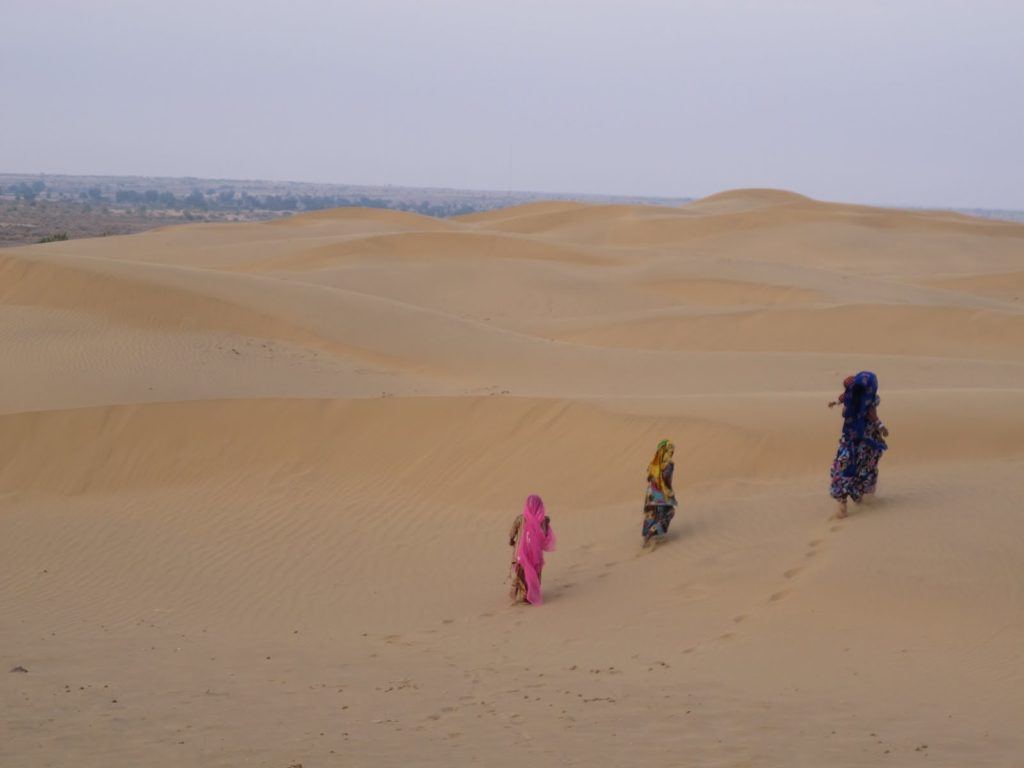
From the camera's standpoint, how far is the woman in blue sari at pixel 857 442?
10.5 m

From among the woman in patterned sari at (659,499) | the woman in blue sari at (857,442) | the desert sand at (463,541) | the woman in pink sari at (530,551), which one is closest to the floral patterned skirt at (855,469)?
the woman in blue sari at (857,442)

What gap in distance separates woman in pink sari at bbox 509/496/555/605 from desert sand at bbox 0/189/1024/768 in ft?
0.93

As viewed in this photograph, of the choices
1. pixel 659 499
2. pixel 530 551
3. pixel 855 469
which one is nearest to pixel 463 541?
pixel 659 499

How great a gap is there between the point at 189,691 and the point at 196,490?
673cm

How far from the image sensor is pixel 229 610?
1019 centimetres

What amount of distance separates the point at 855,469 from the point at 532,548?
298 cm

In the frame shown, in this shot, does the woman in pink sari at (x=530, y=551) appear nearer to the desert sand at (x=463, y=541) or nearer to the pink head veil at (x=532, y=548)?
the pink head veil at (x=532, y=548)

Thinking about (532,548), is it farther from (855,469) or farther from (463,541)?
(855,469)

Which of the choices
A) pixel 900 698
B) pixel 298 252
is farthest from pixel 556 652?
pixel 298 252

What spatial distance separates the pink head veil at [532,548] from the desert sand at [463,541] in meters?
0.26

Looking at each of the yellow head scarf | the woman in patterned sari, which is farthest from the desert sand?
the yellow head scarf

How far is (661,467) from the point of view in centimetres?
1068

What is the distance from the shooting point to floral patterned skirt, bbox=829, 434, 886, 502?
34.5 feet

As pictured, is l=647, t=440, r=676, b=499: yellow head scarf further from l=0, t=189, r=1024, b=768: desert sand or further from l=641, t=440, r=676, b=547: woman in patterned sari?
l=0, t=189, r=1024, b=768: desert sand
